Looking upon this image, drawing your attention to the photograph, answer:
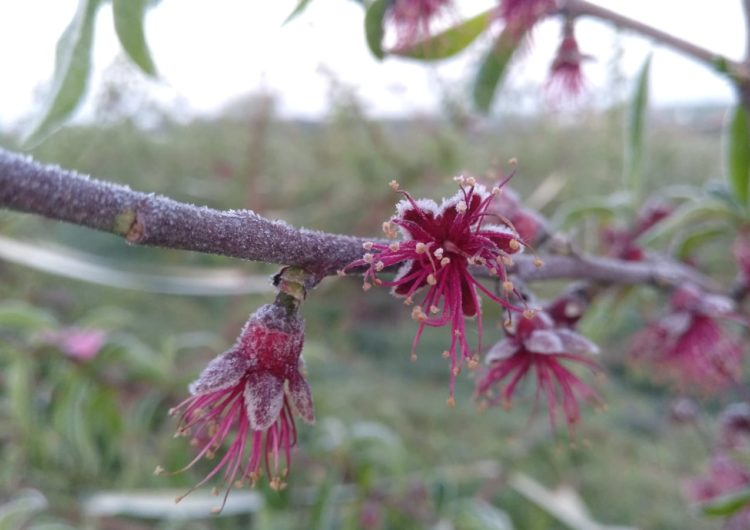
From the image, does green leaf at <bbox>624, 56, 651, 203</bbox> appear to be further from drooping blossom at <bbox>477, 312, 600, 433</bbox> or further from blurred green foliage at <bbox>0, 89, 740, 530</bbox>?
drooping blossom at <bbox>477, 312, 600, 433</bbox>

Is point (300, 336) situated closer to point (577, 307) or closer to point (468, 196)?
point (468, 196)

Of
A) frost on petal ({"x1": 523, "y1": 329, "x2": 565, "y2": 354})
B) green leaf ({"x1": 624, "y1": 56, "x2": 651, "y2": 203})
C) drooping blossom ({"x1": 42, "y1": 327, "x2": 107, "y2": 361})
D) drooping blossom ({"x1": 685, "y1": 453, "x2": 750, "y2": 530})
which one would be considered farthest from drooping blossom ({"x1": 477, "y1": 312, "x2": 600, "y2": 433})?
drooping blossom ({"x1": 42, "y1": 327, "x2": 107, "y2": 361})

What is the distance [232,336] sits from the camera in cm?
159

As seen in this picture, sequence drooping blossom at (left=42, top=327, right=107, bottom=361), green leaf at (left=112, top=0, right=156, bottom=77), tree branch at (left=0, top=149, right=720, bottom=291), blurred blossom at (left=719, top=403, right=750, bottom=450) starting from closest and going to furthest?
tree branch at (left=0, top=149, right=720, bottom=291)
green leaf at (left=112, top=0, right=156, bottom=77)
blurred blossom at (left=719, top=403, right=750, bottom=450)
drooping blossom at (left=42, top=327, right=107, bottom=361)

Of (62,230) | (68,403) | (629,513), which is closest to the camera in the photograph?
(68,403)

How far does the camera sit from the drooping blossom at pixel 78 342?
3.61 ft

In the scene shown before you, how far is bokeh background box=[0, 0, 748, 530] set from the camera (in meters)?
1.10

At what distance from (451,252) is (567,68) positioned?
Answer: 0.45 meters

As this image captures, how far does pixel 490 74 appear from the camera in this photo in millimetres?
857

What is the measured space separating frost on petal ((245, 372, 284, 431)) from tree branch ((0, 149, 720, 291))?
73 mm

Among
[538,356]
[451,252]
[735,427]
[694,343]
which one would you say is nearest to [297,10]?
[451,252]

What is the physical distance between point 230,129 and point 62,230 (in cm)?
62

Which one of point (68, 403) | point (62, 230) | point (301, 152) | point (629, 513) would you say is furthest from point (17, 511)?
point (301, 152)

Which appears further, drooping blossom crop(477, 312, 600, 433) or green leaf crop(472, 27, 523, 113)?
green leaf crop(472, 27, 523, 113)
